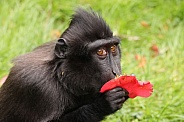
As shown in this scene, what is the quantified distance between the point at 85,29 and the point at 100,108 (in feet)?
2.34

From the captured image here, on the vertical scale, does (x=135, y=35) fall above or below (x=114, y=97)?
above

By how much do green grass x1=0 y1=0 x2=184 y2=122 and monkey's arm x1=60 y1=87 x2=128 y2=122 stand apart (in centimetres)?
112

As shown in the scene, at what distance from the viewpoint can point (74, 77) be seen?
4.89 metres

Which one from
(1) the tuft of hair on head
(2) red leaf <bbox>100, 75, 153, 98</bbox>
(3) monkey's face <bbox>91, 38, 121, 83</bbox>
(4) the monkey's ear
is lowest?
(2) red leaf <bbox>100, 75, 153, 98</bbox>

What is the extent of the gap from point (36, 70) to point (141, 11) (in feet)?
12.5

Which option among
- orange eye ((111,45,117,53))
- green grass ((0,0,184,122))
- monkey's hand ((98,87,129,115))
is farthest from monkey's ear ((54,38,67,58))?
green grass ((0,0,184,122))

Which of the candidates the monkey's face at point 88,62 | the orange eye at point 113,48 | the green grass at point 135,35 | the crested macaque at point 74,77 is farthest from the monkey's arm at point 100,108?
the green grass at point 135,35

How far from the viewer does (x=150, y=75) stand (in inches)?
268

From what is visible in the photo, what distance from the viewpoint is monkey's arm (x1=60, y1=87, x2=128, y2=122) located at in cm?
471

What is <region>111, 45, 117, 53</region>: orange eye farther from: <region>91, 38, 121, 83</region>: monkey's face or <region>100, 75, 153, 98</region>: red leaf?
<region>100, 75, 153, 98</region>: red leaf

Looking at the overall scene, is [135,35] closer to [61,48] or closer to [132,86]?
[61,48]

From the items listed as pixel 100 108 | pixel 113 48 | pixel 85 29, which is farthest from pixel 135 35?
pixel 100 108

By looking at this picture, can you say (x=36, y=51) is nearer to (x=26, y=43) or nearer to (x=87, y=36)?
(x=87, y=36)

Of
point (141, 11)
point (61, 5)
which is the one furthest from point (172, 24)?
point (61, 5)
